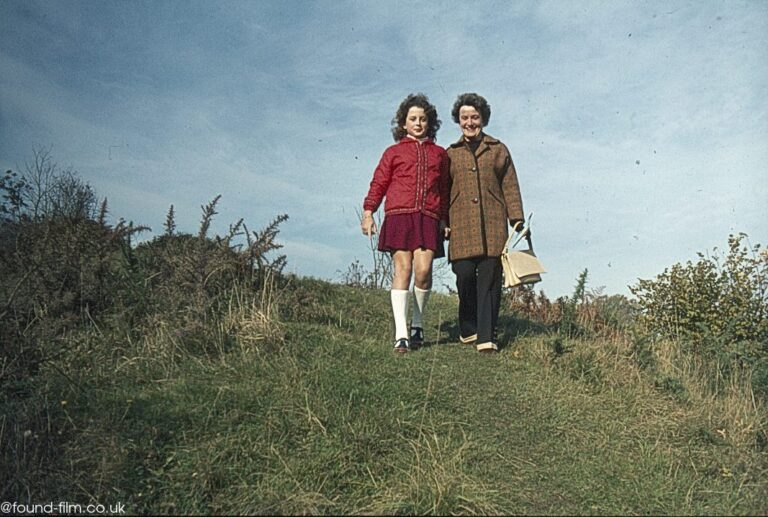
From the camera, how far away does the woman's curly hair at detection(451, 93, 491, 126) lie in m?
6.65

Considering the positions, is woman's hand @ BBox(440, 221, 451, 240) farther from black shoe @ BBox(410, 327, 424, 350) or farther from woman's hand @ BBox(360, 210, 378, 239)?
black shoe @ BBox(410, 327, 424, 350)

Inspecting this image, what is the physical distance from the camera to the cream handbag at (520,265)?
6074 millimetres

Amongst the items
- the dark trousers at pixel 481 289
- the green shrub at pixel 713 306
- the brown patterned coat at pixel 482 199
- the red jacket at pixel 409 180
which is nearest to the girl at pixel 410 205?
the red jacket at pixel 409 180

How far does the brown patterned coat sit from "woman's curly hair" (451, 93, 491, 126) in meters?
0.29

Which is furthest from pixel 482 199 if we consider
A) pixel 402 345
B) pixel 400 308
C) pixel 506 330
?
pixel 506 330

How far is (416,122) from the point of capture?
6.26 metres

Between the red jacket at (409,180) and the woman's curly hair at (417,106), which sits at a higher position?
the woman's curly hair at (417,106)

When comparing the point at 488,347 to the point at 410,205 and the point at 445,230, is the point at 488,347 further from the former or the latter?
the point at 410,205

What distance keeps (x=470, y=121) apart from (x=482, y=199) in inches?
34.0

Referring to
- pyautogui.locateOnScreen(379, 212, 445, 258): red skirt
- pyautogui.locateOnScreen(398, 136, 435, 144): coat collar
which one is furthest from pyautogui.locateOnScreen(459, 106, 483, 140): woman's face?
pyautogui.locateOnScreen(379, 212, 445, 258): red skirt

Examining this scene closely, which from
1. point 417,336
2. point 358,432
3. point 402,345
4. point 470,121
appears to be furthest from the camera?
point 470,121

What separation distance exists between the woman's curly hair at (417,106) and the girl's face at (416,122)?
0.05 m

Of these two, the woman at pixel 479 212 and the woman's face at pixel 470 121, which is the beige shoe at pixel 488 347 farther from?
the woman's face at pixel 470 121

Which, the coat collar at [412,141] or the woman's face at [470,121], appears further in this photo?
the woman's face at [470,121]
